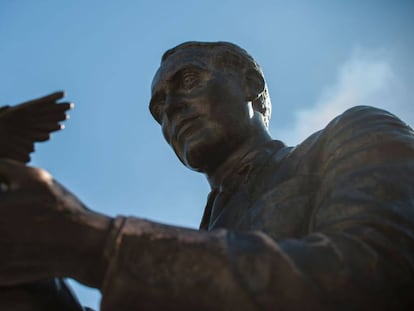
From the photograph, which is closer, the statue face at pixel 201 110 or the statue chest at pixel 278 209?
the statue chest at pixel 278 209

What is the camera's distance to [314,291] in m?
2.22

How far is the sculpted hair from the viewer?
496cm

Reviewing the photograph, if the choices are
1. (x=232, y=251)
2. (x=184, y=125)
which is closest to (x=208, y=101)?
(x=184, y=125)

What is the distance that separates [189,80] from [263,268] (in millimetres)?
2595

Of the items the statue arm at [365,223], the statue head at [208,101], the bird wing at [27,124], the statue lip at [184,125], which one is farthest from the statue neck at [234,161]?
the bird wing at [27,124]

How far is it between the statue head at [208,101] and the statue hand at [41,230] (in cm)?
210

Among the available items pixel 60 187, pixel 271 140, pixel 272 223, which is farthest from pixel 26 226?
pixel 271 140

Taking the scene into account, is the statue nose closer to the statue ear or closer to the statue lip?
the statue lip

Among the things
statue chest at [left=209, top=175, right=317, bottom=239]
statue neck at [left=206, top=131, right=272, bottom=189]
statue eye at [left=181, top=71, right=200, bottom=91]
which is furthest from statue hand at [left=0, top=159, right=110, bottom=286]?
statue eye at [left=181, top=71, right=200, bottom=91]

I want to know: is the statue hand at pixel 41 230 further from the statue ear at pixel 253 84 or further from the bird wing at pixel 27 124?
the statue ear at pixel 253 84

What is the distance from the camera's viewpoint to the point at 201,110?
4395mm

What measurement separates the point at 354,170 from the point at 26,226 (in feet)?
4.76

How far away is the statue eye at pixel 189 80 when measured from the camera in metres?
4.62

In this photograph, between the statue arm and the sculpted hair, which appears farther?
the sculpted hair
